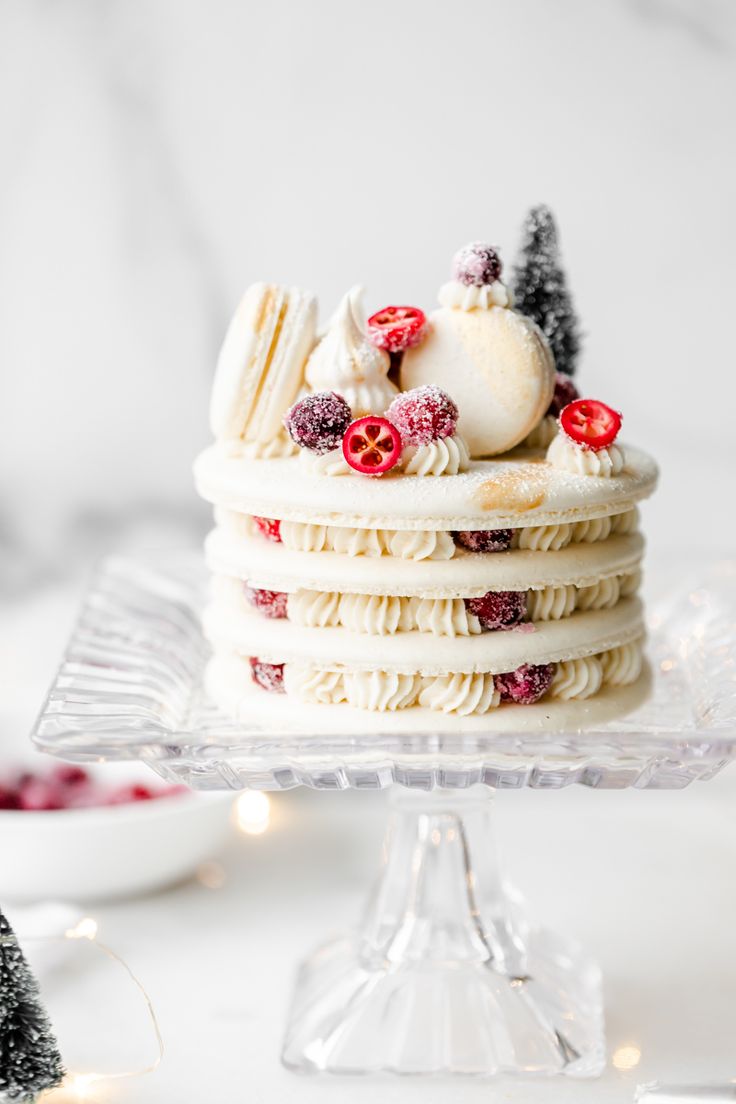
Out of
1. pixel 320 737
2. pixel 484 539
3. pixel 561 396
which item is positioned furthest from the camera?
pixel 561 396

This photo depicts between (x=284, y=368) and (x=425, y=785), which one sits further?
(x=284, y=368)

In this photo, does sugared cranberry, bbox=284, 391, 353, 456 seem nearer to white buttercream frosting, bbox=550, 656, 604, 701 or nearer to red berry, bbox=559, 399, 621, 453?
red berry, bbox=559, 399, 621, 453

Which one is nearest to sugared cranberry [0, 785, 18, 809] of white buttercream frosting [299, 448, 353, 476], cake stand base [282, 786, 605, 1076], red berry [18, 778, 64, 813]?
red berry [18, 778, 64, 813]

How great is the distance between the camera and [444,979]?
5.87 ft

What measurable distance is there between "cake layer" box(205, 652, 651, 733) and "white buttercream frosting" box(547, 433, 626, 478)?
0.86 feet

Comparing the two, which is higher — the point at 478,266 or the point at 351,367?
the point at 478,266

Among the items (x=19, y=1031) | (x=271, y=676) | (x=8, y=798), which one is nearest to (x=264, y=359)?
(x=271, y=676)

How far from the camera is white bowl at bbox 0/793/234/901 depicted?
1985 millimetres

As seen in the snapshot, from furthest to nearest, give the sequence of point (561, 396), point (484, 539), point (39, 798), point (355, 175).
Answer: point (355, 175), point (39, 798), point (561, 396), point (484, 539)

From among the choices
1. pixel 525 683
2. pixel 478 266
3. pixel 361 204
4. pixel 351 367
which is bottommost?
pixel 525 683

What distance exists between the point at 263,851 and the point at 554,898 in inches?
18.6

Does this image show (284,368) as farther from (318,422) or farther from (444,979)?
(444,979)

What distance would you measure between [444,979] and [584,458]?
2.26ft

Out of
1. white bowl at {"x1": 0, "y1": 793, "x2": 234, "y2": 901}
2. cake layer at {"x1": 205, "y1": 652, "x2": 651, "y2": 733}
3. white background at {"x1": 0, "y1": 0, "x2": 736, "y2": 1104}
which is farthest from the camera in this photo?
white background at {"x1": 0, "y1": 0, "x2": 736, "y2": 1104}
